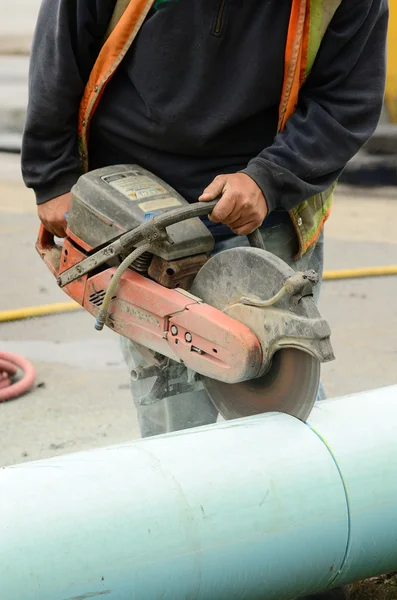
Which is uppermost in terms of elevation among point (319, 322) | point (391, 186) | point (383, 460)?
point (319, 322)

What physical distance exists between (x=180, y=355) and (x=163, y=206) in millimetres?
361

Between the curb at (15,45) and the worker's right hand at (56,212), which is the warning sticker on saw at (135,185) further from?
the curb at (15,45)

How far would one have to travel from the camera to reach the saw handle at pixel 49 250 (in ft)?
9.30

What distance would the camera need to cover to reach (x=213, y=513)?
2.00m

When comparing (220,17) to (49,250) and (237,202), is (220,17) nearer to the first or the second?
(237,202)

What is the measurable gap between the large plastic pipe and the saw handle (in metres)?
0.84

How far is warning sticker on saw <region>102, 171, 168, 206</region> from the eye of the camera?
2.52 metres

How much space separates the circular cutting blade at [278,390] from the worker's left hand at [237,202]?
0.32m

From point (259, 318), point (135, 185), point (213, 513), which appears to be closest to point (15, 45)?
point (135, 185)

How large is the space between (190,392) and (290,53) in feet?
2.97

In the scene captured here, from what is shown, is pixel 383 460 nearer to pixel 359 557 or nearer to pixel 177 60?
pixel 359 557

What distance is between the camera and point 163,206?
2.48m

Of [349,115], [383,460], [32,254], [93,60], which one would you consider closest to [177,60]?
[93,60]

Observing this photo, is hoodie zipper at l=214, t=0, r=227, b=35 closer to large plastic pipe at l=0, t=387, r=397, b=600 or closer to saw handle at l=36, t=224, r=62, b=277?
saw handle at l=36, t=224, r=62, b=277
